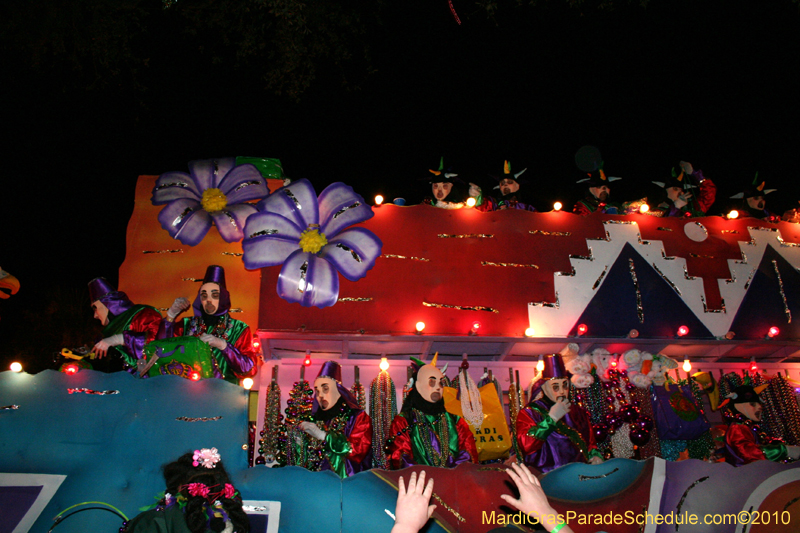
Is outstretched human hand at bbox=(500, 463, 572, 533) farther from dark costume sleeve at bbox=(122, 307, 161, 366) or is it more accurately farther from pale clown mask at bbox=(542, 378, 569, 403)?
dark costume sleeve at bbox=(122, 307, 161, 366)

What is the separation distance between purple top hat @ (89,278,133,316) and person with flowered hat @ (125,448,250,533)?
1997mm

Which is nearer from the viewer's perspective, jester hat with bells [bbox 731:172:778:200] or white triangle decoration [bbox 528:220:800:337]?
white triangle decoration [bbox 528:220:800:337]

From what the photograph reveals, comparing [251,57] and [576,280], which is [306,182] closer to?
[251,57]

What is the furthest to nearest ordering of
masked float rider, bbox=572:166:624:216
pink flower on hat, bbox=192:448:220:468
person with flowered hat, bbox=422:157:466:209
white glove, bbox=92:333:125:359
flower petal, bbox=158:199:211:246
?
masked float rider, bbox=572:166:624:216
person with flowered hat, bbox=422:157:466:209
flower petal, bbox=158:199:211:246
white glove, bbox=92:333:125:359
pink flower on hat, bbox=192:448:220:468

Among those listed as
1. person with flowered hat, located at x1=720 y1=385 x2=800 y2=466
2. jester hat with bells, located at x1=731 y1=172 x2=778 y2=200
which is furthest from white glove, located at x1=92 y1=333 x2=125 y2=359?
jester hat with bells, located at x1=731 y1=172 x2=778 y2=200

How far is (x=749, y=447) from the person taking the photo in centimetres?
483

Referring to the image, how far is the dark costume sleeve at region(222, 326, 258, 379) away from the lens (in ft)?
13.7

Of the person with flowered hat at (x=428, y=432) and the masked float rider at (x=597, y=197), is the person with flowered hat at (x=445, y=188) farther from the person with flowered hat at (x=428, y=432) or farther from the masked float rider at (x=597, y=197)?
the person with flowered hat at (x=428, y=432)

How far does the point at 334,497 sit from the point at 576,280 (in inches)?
131

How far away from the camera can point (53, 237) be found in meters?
6.36

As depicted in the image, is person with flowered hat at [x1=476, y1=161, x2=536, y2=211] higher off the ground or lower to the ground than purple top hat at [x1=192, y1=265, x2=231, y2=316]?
higher

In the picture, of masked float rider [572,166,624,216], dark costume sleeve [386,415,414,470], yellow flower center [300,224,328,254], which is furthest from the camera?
masked float rider [572,166,624,216]

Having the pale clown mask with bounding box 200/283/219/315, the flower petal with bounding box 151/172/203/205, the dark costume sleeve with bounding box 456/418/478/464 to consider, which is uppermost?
the flower petal with bounding box 151/172/203/205

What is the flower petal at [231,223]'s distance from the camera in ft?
16.5
